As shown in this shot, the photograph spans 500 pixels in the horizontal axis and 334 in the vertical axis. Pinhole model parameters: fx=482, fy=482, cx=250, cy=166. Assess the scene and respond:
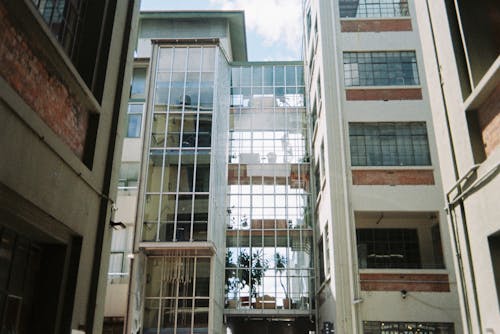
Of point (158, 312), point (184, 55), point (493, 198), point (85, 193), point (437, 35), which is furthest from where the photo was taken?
point (184, 55)

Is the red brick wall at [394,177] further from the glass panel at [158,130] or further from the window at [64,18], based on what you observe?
the window at [64,18]

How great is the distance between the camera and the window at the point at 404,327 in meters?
15.5

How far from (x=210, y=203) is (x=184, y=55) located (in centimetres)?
788

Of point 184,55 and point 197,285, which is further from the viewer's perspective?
point 184,55

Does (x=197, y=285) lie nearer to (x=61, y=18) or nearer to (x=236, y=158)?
(x=236, y=158)

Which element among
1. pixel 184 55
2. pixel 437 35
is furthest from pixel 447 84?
pixel 184 55

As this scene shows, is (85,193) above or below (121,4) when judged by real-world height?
below

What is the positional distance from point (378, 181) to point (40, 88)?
13305 mm

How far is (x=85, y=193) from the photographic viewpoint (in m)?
7.49

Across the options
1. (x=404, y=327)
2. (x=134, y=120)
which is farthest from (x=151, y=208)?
(x=404, y=327)

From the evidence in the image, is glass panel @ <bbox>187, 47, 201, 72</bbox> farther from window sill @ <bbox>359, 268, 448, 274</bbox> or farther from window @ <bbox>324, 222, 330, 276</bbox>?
window sill @ <bbox>359, 268, 448, 274</bbox>

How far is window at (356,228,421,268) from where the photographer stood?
1920 centimetres

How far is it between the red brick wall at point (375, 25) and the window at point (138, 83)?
1113 cm

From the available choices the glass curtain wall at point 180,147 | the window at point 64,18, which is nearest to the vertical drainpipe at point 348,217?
the glass curtain wall at point 180,147
